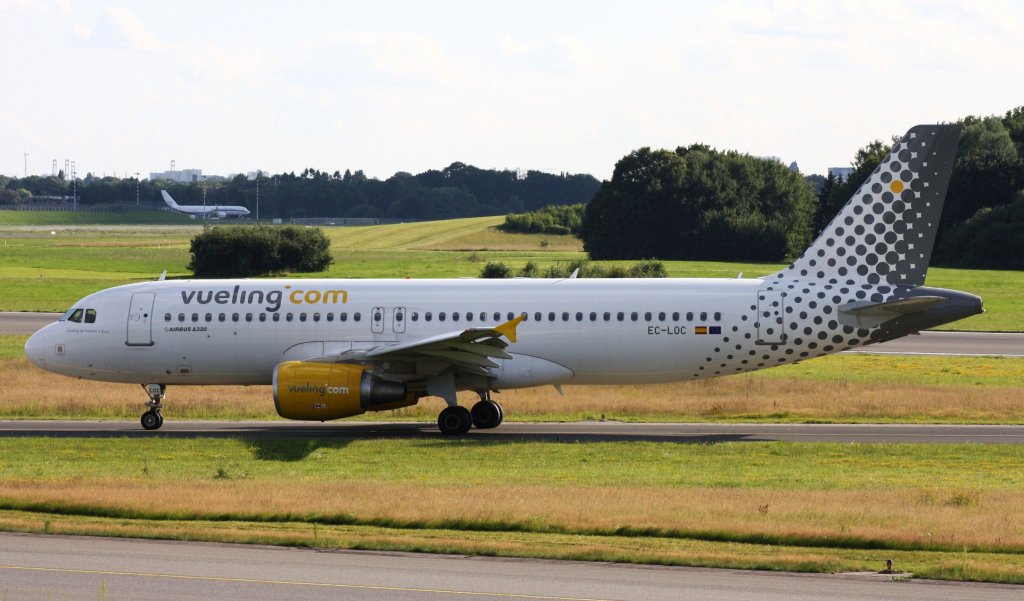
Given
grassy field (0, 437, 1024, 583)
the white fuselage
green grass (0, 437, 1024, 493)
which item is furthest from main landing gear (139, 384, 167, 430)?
grassy field (0, 437, 1024, 583)

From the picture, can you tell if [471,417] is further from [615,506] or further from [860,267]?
[615,506]

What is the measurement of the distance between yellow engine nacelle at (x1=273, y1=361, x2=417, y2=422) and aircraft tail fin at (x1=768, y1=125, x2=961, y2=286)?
10482 mm

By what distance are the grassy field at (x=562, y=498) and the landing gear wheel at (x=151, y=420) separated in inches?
126

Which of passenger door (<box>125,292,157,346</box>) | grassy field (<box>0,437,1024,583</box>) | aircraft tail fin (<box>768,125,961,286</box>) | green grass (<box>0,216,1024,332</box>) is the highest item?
aircraft tail fin (<box>768,125,961,286</box>)

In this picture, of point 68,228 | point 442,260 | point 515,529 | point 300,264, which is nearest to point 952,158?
point 515,529

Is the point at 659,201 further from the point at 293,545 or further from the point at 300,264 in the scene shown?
the point at 293,545

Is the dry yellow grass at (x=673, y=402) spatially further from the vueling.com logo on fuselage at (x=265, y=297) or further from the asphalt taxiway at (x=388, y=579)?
the asphalt taxiway at (x=388, y=579)

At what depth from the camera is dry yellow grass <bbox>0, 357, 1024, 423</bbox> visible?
35.6m

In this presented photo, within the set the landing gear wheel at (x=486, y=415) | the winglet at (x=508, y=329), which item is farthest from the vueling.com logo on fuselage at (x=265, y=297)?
the winglet at (x=508, y=329)

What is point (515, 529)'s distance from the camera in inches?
782

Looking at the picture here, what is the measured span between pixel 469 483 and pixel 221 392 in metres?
19.1

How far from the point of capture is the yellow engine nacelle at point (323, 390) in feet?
100

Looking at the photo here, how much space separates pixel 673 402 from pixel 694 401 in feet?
2.49

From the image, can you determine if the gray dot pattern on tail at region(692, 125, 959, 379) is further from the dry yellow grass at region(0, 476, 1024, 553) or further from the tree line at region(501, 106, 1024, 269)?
the tree line at region(501, 106, 1024, 269)
